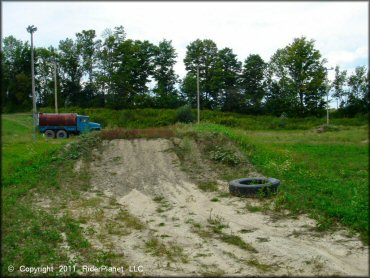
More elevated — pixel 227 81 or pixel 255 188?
pixel 227 81

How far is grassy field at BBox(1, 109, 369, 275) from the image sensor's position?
7.77 meters

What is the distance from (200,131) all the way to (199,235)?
1290 cm

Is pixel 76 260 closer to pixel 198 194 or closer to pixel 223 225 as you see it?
pixel 223 225

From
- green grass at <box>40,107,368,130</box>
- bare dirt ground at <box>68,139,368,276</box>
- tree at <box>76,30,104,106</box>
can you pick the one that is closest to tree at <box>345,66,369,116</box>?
bare dirt ground at <box>68,139,368,276</box>

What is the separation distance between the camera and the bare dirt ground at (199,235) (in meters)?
6.64

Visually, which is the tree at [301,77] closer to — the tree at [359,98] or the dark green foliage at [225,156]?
the tree at [359,98]

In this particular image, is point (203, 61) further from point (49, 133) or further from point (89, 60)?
point (49, 133)

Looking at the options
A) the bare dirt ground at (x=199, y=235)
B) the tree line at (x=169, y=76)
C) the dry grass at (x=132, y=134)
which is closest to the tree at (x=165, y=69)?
the tree line at (x=169, y=76)

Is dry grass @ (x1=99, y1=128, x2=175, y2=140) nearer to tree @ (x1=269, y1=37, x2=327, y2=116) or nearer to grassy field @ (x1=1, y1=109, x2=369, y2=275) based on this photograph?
grassy field @ (x1=1, y1=109, x2=369, y2=275)

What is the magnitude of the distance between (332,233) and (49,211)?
765 centimetres

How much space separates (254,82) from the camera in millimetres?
46312

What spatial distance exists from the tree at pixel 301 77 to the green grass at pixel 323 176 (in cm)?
1637

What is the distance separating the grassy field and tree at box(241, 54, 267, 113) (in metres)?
18.8

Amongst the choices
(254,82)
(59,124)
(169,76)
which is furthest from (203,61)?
(59,124)
